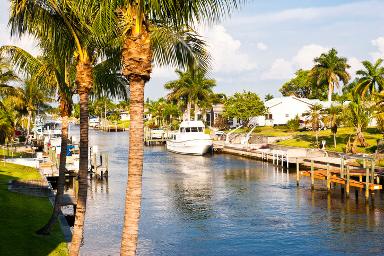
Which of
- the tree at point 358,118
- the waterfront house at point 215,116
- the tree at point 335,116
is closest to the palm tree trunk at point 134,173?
the tree at point 358,118

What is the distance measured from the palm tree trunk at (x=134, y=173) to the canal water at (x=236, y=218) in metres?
15.9

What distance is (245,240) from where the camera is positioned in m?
28.6

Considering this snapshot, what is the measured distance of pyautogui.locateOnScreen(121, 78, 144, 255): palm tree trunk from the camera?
1060cm

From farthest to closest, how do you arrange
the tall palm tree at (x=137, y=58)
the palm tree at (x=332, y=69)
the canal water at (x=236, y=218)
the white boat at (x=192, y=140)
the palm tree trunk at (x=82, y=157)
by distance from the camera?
the palm tree at (x=332, y=69) → the white boat at (x=192, y=140) → the canal water at (x=236, y=218) → the palm tree trunk at (x=82, y=157) → the tall palm tree at (x=137, y=58)

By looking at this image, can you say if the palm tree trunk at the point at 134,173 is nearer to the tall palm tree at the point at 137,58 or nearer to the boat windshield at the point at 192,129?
the tall palm tree at the point at 137,58

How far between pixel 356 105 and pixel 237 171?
16.5 m

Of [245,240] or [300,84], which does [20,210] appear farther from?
[300,84]

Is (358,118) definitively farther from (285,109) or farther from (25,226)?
(25,226)

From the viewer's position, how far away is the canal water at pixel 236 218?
89.6 ft

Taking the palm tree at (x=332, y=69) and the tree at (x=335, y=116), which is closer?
the tree at (x=335, y=116)

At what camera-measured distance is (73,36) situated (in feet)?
53.5

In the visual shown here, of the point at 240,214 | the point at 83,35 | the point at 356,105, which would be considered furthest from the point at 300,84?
the point at 83,35

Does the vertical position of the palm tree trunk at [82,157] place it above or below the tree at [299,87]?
below

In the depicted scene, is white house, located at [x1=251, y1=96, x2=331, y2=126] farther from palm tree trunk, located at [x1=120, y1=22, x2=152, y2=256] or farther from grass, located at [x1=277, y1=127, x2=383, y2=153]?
palm tree trunk, located at [x1=120, y1=22, x2=152, y2=256]
